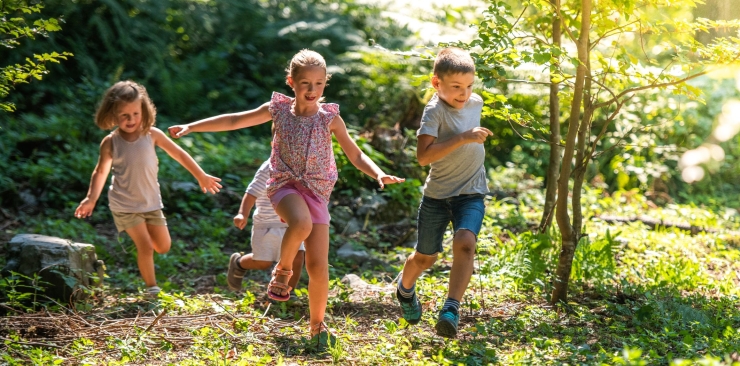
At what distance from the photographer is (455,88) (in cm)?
430

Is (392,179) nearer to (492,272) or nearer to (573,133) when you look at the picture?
(573,133)

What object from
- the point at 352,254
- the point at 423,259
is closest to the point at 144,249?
the point at 352,254

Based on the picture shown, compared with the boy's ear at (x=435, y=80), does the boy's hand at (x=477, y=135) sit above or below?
below

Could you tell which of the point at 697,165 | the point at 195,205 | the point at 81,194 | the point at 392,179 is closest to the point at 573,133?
the point at 392,179

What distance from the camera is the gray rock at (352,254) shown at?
6594 millimetres

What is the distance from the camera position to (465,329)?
441cm

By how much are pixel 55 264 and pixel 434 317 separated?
2579 millimetres

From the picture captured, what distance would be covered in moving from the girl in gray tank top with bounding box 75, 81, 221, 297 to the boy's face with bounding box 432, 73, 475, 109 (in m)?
1.97


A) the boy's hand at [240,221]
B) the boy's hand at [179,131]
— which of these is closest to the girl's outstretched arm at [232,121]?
the boy's hand at [179,131]

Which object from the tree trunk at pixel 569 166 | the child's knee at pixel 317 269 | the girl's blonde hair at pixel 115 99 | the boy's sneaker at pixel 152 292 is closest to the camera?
the child's knee at pixel 317 269

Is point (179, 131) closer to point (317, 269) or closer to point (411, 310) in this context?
point (317, 269)

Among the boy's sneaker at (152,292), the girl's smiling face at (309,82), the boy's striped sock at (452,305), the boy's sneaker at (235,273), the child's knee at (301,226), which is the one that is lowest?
the boy's sneaker at (152,292)

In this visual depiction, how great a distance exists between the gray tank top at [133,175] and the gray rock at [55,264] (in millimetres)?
424

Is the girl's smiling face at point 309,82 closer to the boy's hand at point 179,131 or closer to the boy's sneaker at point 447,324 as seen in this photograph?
the boy's hand at point 179,131
